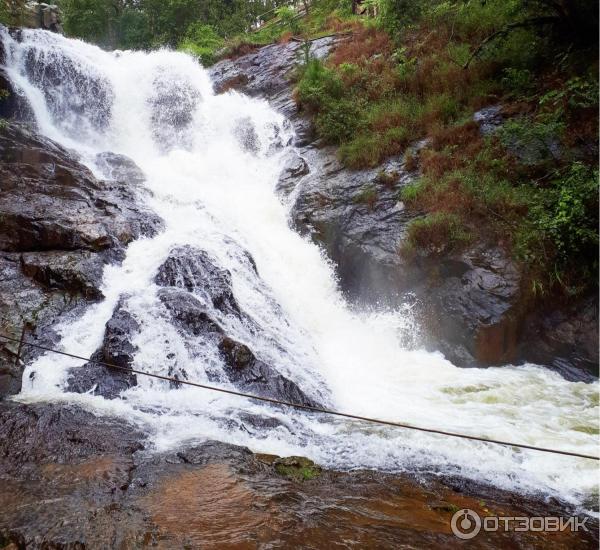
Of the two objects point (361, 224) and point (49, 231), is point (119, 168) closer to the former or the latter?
point (49, 231)

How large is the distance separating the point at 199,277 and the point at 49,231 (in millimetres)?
3064

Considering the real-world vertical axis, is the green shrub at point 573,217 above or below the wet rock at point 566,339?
above

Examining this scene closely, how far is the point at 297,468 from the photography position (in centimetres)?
449

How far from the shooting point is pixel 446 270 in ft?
28.8

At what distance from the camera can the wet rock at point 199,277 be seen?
7.65 meters

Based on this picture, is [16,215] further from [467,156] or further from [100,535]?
[467,156]

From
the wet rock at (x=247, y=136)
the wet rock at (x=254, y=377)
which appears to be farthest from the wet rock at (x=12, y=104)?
the wet rock at (x=254, y=377)

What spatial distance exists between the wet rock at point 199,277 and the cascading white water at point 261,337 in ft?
1.04

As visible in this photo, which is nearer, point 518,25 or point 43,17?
point 518,25

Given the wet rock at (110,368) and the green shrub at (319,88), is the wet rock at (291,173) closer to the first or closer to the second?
the green shrub at (319,88)

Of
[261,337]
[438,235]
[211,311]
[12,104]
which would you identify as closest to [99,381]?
[211,311]

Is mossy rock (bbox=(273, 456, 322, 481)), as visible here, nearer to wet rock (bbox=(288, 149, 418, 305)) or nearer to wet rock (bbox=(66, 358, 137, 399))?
wet rock (bbox=(66, 358, 137, 399))

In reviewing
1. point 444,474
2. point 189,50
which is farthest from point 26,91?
point 444,474

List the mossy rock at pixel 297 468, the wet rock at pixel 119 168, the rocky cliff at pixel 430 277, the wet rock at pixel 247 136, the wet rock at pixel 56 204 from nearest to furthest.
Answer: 1. the mossy rock at pixel 297 468
2. the rocky cliff at pixel 430 277
3. the wet rock at pixel 56 204
4. the wet rock at pixel 119 168
5. the wet rock at pixel 247 136
